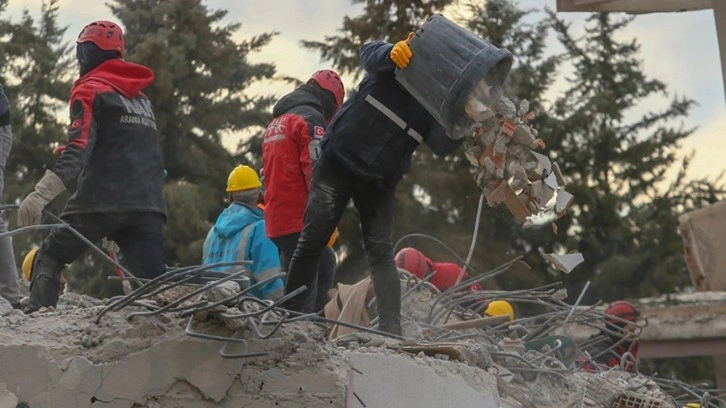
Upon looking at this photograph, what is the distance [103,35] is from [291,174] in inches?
47.5

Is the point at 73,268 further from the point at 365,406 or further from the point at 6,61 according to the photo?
the point at 365,406

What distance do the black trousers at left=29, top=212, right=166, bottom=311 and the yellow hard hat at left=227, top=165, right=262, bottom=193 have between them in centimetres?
147

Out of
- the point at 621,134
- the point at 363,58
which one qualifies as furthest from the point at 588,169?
the point at 363,58

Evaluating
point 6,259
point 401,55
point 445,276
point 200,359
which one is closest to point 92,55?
point 6,259

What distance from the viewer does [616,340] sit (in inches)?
400

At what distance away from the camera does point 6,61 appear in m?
18.6

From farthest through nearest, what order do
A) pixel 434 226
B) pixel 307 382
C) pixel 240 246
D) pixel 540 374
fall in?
pixel 434 226, pixel 240 246, pixel 540 374, pixel 307 382

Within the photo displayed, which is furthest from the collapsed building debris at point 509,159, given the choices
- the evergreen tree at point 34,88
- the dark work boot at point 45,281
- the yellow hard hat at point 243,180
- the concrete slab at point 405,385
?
the evergreen tree at point 34,88

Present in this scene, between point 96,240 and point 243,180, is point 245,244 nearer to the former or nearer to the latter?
point 243,180

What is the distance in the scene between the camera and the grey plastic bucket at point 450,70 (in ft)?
19.2

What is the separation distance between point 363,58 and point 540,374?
1.70 meters

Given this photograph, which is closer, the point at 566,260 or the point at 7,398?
the point at 7,398

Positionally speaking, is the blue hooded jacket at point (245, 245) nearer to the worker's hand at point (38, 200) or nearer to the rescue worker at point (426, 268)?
the rescue worker at point (426, 268)

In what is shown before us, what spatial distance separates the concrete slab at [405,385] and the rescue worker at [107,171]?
2.14 meters
